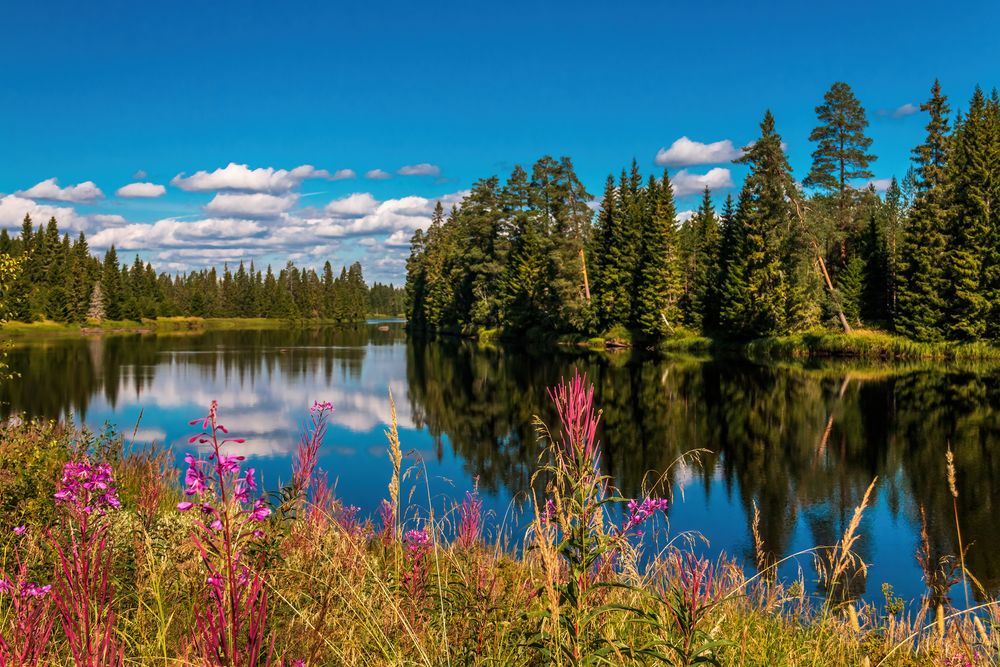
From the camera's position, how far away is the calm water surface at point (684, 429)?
1313 cm

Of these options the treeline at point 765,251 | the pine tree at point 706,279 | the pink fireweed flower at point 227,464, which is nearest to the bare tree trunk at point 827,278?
the treeline at point 765,251

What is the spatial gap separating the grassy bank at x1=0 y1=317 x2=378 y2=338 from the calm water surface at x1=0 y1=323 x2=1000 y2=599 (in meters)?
44.6

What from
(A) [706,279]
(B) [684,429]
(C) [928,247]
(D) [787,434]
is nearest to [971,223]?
(C) [928,247]

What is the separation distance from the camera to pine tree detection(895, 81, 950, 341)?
Result: 135 feet

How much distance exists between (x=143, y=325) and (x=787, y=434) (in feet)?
351

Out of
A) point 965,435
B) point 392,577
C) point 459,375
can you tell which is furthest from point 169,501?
point 459,375

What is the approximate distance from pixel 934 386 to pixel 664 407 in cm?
1286

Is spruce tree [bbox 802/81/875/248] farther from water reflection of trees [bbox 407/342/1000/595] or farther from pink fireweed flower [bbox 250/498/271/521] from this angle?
pink fireweed flower [bbox 250/498/271/521]

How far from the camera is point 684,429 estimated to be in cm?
2216

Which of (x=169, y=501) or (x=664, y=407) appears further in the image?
(x=664, y=407)

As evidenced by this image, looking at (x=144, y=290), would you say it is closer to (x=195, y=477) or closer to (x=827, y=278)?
(x=827, y=278)

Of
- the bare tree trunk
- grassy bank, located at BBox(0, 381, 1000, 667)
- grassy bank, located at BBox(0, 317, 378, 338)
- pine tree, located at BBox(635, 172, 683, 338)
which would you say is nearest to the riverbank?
the bare tree trunk

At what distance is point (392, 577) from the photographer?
5012 mm

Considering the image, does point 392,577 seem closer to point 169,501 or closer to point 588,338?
point 169,501
